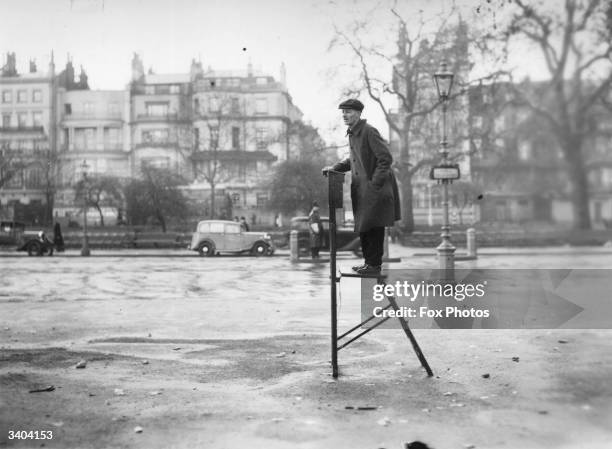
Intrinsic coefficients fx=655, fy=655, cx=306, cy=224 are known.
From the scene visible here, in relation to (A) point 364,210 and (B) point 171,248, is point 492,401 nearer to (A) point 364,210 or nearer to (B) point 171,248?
(A) point 364,210

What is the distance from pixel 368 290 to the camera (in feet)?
27.6

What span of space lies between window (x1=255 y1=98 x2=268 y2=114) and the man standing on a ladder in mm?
19566

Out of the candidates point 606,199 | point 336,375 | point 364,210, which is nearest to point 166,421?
point 336,375

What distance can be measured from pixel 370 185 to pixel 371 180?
0.05 meters

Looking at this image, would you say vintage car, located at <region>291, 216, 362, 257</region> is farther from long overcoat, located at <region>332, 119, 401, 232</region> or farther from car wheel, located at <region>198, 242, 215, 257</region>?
long overcoat, located at <region>332, 119, 401, 232</region>

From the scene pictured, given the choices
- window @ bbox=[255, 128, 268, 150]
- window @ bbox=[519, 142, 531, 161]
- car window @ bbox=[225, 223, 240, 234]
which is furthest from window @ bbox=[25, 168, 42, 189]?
window @ bbox=[519, 142, 531, 161]

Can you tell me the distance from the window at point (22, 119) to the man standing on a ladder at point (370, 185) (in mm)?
12312

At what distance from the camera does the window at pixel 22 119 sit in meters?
15.3

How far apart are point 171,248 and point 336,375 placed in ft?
86.2

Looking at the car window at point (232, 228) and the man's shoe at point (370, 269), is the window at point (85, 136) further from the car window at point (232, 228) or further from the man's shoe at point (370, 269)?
the man's shoe at point (370, 269)

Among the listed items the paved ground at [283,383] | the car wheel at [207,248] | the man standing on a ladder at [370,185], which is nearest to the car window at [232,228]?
the car wheel at [207,248]

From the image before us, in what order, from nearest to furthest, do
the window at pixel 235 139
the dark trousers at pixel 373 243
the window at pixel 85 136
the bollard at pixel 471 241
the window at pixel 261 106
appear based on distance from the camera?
the dark trousers at pixel 373 243 < the bollard at pixel 471 241 < the window at pixel 85 136 < the window at pixel 261 106 < the window at pixel 235 139

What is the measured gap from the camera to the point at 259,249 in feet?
82.4

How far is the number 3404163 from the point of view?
3.32 meters
